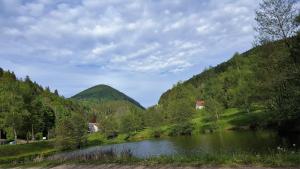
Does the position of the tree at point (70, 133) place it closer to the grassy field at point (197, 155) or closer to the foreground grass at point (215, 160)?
the grassy field at point (197, 155)

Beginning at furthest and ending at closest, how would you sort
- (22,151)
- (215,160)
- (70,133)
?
(70,133) → (22,151) → (215,160)

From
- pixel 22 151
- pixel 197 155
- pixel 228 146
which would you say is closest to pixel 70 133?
pixel 22 151

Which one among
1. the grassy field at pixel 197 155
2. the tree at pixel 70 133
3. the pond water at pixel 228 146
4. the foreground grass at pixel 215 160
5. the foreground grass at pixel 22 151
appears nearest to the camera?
the foreground grass at pixel 215 160

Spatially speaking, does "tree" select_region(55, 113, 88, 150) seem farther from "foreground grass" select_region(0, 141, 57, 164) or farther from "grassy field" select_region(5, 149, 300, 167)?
"grassy field" select_region(5, 149, 300, 167)

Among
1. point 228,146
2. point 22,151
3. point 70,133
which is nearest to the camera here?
point 228,146

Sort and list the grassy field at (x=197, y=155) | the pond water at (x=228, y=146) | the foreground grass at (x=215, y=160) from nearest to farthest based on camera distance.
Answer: the foreground grass at (x=215, y=160), the grassy field at (x=197, y=155), the pond water at (x=228, y=146)

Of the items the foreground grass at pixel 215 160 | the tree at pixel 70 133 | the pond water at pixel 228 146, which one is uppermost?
the tree at pixel 70 133

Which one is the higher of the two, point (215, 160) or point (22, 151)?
point (22, 151)

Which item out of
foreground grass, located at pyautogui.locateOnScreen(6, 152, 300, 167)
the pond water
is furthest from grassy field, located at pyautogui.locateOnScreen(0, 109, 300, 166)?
the pond water

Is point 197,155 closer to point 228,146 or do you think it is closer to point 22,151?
point 228,146

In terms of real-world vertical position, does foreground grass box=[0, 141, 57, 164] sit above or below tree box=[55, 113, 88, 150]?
below

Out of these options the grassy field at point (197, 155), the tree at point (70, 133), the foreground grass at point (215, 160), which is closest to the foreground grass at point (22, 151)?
the grassy field at point (197, 155)

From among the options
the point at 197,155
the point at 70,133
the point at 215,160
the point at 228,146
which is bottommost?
the point at 228,146

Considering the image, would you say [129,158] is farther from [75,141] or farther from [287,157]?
[75,141]
